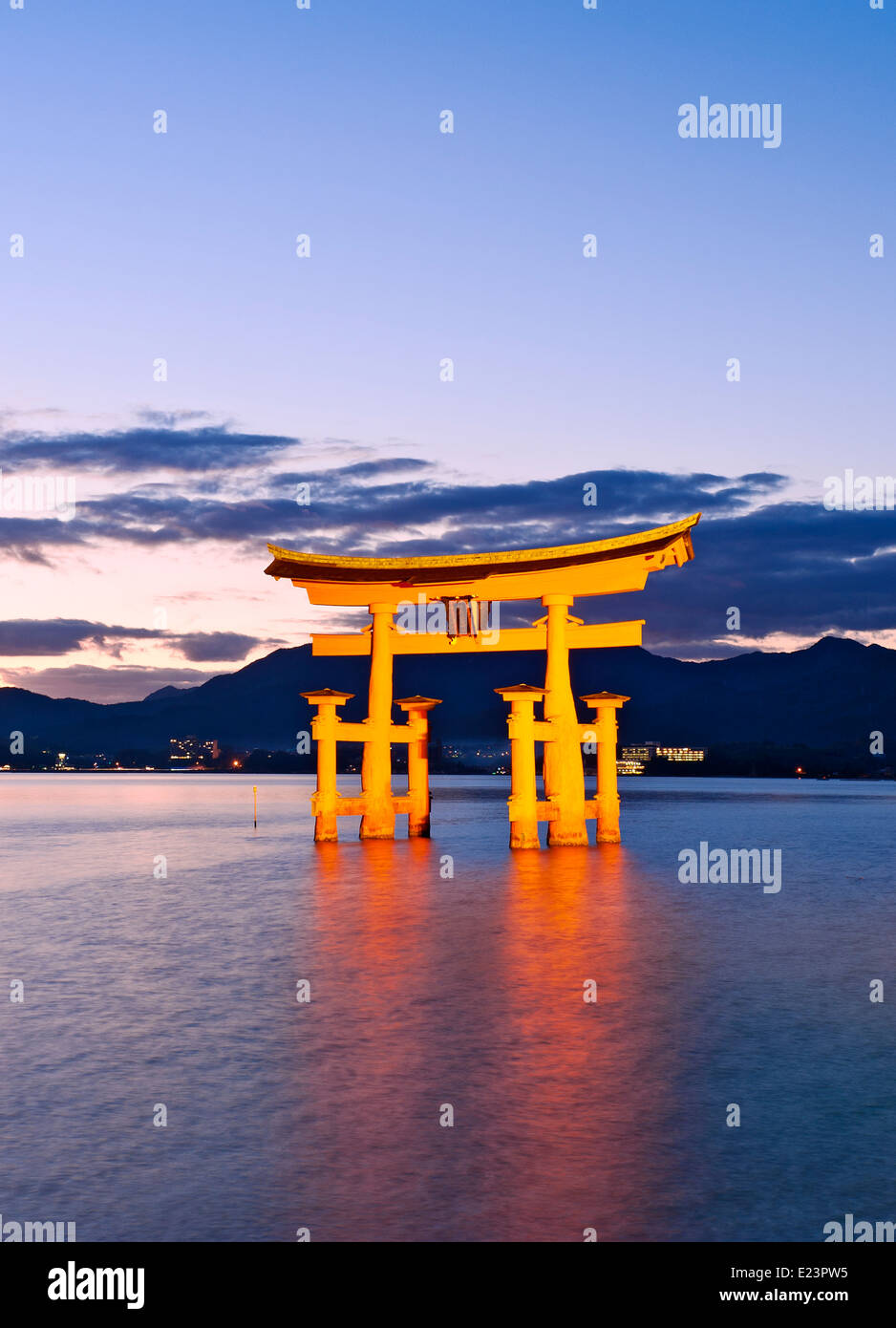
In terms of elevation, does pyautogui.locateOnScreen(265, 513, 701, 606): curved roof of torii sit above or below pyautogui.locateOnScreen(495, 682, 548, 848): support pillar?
above

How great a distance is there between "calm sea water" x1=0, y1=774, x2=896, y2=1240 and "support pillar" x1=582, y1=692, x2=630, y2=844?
6.27m

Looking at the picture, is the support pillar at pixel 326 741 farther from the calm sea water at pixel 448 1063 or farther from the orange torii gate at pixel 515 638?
the calm sea water at pixel 448 1063

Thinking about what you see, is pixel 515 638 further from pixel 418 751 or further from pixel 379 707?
pixel 418 751

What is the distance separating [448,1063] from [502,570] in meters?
20.4

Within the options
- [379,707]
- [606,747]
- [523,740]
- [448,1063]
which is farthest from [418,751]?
[448,1063]

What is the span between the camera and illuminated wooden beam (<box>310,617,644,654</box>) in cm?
3312

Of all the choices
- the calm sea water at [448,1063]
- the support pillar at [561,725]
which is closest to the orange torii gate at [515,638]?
the support pillar at [561,725]

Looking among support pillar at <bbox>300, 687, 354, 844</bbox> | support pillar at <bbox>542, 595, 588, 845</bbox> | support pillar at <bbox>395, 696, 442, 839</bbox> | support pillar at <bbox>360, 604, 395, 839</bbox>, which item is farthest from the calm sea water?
support pillar at <bbox>395, 696, 442, 839</bbox>

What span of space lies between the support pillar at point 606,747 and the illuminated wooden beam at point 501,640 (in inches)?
64.4

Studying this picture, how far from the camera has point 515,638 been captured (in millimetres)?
34562

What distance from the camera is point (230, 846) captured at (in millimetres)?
48875

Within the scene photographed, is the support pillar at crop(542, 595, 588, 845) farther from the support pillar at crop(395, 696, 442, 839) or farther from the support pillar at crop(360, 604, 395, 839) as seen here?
the support pillar at crop(395, 696, 442, 839)
